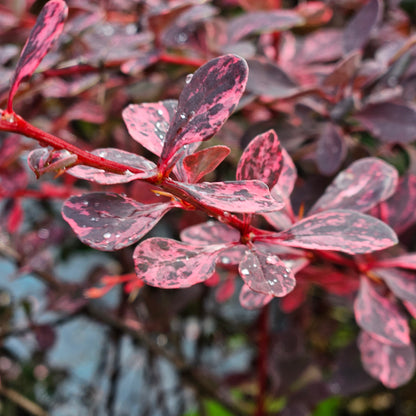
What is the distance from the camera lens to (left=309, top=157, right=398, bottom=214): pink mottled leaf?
1.51 ft

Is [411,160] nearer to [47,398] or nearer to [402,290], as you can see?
[402,290]

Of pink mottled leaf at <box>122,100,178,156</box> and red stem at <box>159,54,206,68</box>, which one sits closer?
pink mottled leaf at <box>122,100,178,156</box>

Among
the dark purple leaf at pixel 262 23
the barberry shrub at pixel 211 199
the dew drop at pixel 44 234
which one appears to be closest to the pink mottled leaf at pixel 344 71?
the barberry shrub at pixel 211 199

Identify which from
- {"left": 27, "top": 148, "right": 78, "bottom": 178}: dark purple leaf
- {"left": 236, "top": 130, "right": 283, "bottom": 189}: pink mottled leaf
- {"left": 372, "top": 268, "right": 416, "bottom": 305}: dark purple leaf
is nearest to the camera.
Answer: {"left": 27, "top": 148, "right": 78, "bottom": 178}: dark purple leaf

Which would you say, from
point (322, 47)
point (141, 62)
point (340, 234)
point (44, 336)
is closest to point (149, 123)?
point (340, 234)

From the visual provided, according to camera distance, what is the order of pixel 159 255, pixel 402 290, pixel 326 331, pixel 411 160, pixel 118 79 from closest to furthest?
pixel 159 255 → pixel 402 290 → pixel 411 160 → pixel 118 79 → pixel 326 331

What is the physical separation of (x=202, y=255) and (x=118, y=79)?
510 millimetres

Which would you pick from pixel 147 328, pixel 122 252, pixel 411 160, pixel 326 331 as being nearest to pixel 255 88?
pixel 411 160

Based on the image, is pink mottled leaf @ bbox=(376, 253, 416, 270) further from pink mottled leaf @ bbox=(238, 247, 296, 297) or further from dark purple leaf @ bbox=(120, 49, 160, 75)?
dark purple leaf @ bbox=(120, 49, 160, 75)

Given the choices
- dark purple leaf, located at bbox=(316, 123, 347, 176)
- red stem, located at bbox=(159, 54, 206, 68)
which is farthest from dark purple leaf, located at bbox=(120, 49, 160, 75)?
dark purple leaf, located at bbox=(316, 123, 347, 176)

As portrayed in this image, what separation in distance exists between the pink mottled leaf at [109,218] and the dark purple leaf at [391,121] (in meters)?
0.32

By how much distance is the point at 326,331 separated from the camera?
4.25 ft

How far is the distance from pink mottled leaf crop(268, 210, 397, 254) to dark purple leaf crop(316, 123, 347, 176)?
0.16 metres

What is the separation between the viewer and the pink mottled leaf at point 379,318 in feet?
1.54
